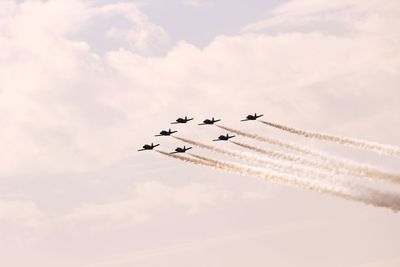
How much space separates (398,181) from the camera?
179250 millimetres

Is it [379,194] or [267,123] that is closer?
[379,194]

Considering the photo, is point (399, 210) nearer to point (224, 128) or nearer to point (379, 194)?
point (379, 194)

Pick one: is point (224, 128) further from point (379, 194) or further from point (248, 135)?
point (379, 194)

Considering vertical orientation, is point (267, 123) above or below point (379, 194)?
above

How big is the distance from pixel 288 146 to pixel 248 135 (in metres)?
9.17

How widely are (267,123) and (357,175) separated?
22.4m

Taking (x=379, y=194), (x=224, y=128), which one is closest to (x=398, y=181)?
(x=379, y=194)

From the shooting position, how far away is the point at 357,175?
18450 centimetres

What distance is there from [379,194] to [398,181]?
457cm

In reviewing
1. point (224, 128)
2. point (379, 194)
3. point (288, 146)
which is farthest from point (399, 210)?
point (224, 128)

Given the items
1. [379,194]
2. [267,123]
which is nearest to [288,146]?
[267,123]

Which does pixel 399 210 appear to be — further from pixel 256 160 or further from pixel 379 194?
pixel 256 160

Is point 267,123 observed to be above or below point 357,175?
above

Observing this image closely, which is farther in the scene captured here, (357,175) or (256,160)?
(256,160)
